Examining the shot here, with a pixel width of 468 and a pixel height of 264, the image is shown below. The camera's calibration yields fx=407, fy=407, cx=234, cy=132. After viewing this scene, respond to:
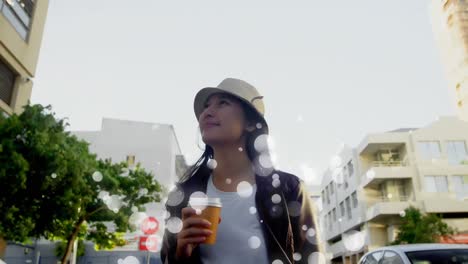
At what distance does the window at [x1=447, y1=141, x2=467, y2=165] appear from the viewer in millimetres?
32906

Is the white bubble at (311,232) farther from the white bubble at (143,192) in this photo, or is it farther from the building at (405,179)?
the building at (405,179)

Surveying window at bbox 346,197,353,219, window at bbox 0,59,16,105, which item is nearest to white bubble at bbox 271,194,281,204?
window at bbox 0,59,16,105

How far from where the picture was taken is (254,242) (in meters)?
2.05

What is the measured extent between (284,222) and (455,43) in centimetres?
4419

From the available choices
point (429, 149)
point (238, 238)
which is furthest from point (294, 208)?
point (429, 149)

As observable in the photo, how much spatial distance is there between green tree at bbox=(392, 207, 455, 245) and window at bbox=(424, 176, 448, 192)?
503cm

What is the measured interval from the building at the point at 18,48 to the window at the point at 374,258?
1565 cm

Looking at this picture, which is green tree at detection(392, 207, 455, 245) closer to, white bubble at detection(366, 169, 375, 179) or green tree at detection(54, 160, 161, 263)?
white bubble at detection(366, 169, 375, 179)

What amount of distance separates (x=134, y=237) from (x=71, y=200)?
23.5m

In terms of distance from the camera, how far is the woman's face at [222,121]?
226cm

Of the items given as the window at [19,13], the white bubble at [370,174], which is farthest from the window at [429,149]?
the window at [19,13]

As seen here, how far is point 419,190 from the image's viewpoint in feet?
106

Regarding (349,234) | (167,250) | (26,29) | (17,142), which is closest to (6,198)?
(17,142)

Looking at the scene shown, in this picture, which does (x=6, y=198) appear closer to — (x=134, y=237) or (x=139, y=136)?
(x=134, y=237)
